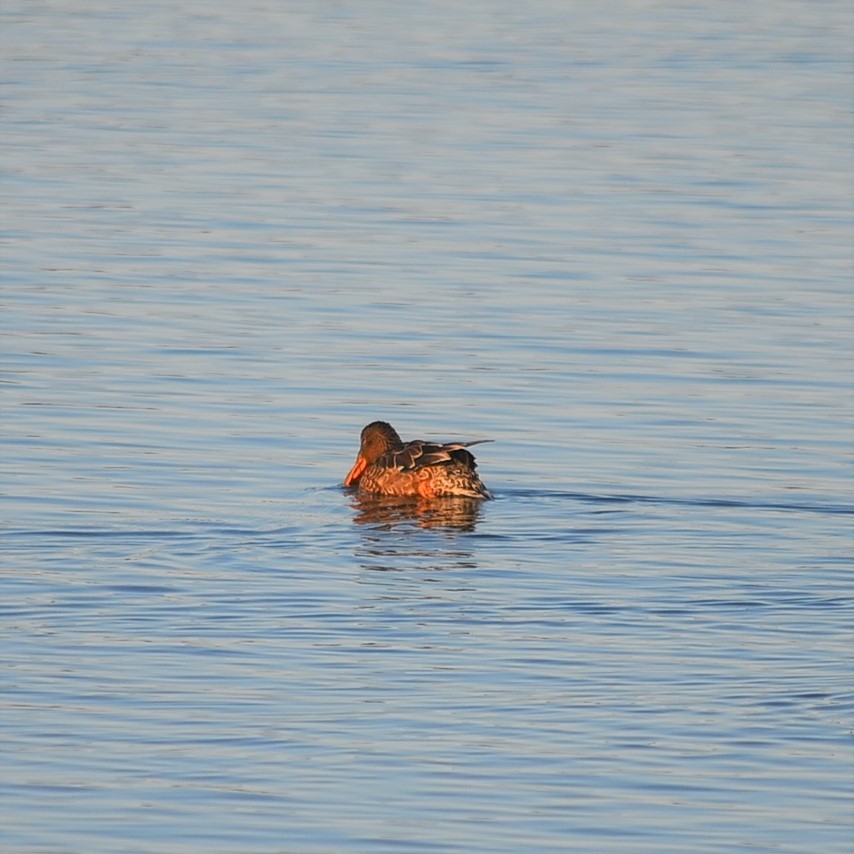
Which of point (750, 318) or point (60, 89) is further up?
point (60, 89)

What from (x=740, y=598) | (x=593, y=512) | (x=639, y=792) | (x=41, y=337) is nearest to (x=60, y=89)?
(x=41, y=337)

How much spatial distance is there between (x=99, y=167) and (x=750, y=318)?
10.2 meters

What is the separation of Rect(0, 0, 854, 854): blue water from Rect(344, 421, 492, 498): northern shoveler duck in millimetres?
196

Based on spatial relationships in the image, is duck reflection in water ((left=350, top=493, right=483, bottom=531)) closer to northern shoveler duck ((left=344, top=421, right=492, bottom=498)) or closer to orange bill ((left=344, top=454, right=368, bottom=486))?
northern shoveler duck ((left=344, top=421, right=492, bottom=498))

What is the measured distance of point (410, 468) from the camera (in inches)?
546

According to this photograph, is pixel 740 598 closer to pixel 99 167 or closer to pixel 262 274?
pixel 262 274

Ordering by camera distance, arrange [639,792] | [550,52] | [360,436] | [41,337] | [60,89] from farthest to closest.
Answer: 1. [550,52]
2. [60,89]
3. [41,337]
4. [360,436]
5. [639,792]

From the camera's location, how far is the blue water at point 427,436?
26.9ft

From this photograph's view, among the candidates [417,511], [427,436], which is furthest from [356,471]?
[427,436]

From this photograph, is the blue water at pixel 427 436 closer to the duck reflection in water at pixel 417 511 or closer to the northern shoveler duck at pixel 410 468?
the duck reflection in water at pixel 417 511

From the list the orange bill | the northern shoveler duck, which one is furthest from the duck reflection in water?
the orange bill

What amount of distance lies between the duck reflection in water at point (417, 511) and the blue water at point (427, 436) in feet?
0.16

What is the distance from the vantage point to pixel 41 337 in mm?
17719

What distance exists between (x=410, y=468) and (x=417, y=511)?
0.95 feet
